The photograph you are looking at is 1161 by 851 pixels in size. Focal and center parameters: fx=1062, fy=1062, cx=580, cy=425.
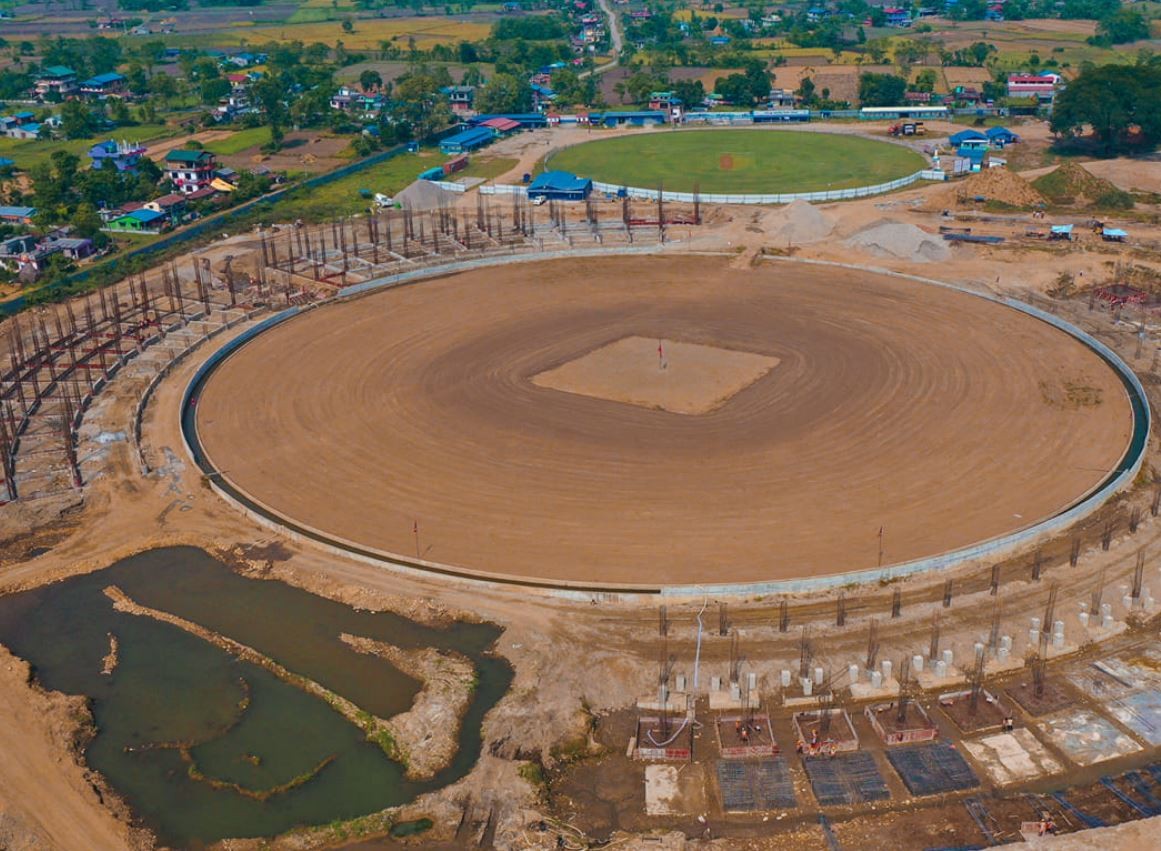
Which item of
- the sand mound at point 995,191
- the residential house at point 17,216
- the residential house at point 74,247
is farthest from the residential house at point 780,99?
the residential house at point 17,216

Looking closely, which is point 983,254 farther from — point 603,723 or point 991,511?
point 603,723

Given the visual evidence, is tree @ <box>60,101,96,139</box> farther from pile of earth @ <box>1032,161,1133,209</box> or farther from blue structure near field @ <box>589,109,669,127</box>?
pile of earth @ <box>1032,161,1133,209</box>

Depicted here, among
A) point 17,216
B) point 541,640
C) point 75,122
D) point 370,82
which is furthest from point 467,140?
point 541,640

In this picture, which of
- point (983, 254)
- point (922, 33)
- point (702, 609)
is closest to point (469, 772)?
point (702, 609)

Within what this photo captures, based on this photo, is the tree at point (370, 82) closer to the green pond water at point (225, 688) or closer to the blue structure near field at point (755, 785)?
the green pond water at point (225, 688)

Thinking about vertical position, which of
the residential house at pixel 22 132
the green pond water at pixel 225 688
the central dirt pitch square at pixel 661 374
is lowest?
the green pond water at pixel 225 688
